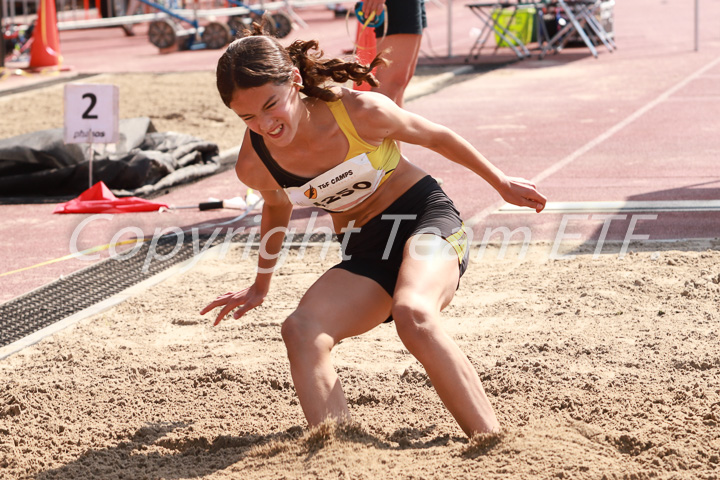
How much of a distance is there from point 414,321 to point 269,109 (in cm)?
86

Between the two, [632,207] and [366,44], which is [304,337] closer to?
[366,44]

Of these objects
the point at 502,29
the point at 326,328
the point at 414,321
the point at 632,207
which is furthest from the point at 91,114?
the point at 502,29

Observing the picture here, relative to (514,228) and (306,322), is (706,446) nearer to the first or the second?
(306,322)

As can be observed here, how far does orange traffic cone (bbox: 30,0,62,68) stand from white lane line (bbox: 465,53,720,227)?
35.6 feet

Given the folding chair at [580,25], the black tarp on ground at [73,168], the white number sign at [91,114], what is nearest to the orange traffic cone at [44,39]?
the folding chair at [580,25]

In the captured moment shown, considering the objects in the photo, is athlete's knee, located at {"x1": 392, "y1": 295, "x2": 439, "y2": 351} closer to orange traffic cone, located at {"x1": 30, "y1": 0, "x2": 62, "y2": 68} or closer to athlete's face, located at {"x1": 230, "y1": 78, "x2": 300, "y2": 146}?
athlete's face, located at {"x1": 230, "y1": 78, "x2": 300, "y2": 146}

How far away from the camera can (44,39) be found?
17.7 metres

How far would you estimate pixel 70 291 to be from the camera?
Result: 569 centimetres

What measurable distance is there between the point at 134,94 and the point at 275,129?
11.2 m

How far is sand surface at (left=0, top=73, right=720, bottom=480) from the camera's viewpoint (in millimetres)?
3203

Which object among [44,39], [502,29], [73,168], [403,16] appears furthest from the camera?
[44,39]

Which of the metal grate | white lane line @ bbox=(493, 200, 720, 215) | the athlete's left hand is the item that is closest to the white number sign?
the metal grate

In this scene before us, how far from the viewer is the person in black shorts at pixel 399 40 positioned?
6723 mm

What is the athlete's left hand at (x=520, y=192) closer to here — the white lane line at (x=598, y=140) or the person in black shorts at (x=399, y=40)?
the white lane line at (x=598, y=140)
